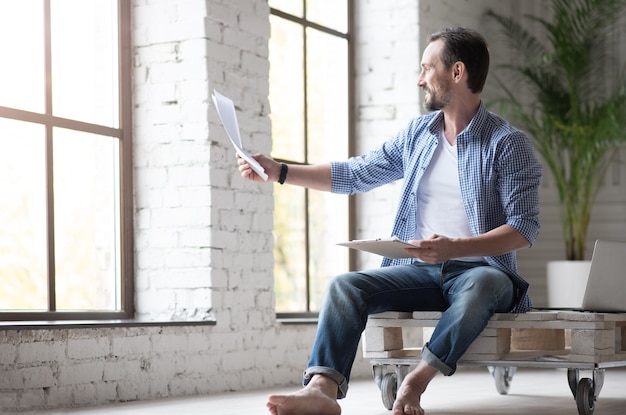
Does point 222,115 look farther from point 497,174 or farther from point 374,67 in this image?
point 374,67

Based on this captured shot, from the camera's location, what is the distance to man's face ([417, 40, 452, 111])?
345cm

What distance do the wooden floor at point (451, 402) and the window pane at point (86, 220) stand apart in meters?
0.58

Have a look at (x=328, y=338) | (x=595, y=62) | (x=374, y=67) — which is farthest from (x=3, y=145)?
(x=595, y=62)

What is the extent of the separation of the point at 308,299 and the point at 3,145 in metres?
2.07

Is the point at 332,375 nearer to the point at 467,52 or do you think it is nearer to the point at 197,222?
the point at 467,52

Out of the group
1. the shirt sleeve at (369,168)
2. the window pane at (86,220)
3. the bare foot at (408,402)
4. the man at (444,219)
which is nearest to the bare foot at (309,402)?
the man at (444,219)

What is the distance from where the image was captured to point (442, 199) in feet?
11.3

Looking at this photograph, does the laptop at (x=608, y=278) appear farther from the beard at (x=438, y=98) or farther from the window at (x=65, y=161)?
the window at (x=65, y=161)

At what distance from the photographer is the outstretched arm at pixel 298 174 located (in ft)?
11.4

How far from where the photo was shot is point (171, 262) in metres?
4.55

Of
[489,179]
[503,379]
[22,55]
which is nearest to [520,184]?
[489,179]

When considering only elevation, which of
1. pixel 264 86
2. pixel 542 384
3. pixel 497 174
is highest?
pixel 264 86

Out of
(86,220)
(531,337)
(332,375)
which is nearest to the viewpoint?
(332,375)

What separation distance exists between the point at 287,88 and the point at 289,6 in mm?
426
